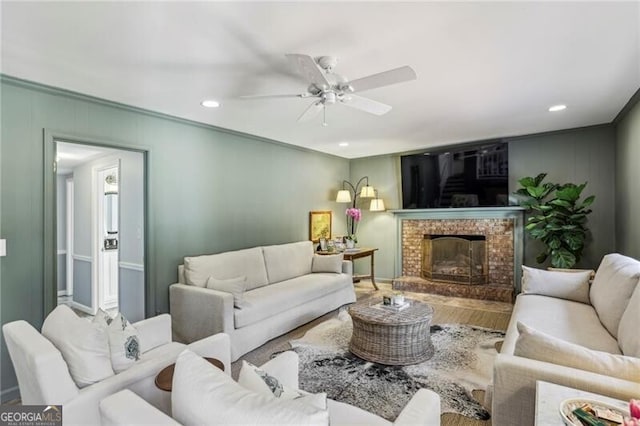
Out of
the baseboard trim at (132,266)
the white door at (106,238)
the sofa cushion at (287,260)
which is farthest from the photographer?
the white door at (106,238)

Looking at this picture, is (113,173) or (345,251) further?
(345,251)

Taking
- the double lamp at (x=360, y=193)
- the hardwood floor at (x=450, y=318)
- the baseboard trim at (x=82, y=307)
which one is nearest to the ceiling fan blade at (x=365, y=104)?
the hardwood floor at (x=450, y=318)

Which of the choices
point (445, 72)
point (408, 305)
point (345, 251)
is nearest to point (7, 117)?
point (445, 72)

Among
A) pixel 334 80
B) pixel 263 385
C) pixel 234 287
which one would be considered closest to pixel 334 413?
pixel 263 385

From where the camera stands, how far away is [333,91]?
8.14 ft

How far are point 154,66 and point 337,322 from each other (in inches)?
128

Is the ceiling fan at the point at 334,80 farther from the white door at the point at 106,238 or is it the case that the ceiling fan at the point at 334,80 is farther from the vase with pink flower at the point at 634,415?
the white door at the point at 106,238

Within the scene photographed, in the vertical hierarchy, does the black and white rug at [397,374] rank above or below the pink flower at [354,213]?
below

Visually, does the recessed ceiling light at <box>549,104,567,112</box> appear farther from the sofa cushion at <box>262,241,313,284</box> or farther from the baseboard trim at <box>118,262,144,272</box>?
the baseboard trim at <box>118,262,144,272</box>

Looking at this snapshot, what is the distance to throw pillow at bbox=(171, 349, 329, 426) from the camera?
0.98 m

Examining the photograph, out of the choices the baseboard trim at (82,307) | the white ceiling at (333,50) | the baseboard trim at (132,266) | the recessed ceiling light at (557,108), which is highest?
the recessed ceiling light at (557,108)

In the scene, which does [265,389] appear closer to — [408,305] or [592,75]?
[408,305]

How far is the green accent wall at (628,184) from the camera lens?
3.31 metres

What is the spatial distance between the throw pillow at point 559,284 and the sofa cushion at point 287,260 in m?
2.78
